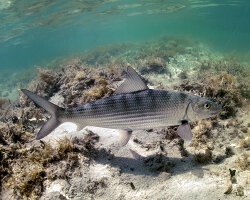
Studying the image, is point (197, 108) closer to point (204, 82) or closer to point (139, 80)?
point (139, 80)

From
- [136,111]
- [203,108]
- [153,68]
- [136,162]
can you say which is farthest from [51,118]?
[153,68]

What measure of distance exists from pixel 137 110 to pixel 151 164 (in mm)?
1217

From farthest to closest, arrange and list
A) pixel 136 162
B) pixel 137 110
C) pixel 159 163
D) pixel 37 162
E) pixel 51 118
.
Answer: pixel 136 162
pixel 159 163
pixel 37 162
pixel 51 118
pixel 137 110

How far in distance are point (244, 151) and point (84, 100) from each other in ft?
14.9

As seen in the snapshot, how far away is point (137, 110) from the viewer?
4.68 metres

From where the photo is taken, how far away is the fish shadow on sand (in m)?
4.92

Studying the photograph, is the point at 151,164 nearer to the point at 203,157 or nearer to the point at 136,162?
the point at 136,162

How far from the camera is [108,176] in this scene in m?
4.97

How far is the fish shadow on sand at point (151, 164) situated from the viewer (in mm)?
4918

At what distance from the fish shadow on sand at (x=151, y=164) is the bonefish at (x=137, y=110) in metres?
0.68

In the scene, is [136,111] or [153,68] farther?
[153,68]

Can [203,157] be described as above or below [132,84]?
below

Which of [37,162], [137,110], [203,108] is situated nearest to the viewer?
[203,108]

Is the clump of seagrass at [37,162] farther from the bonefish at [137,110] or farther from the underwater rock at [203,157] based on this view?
the underwater rock at [203,157]
